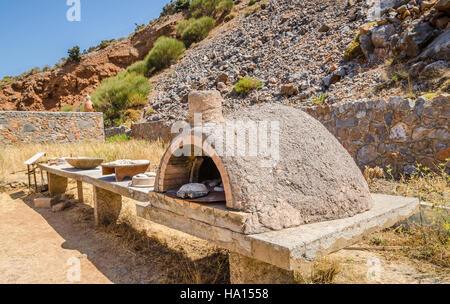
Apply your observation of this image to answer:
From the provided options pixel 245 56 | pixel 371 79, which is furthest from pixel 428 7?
pixel 245 56

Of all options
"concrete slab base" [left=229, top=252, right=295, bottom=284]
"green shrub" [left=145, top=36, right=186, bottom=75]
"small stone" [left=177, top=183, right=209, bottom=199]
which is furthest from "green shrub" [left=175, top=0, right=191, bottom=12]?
"concrete slab base" [left=229, top=252, right=295, bottom=284]

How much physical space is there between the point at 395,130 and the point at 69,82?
74.4 ft

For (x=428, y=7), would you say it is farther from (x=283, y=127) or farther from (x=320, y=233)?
(x=320, y=233)

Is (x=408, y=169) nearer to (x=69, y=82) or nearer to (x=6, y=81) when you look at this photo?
(x=69, y=82)

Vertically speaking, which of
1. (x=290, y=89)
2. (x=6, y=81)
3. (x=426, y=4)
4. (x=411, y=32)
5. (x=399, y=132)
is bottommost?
(x=399, y=132)

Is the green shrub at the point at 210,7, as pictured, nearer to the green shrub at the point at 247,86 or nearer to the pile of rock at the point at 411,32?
the green shrub at the point at 247,86

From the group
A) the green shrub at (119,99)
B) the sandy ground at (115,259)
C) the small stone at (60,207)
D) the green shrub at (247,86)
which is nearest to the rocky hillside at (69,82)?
the green shrub at (119,99)

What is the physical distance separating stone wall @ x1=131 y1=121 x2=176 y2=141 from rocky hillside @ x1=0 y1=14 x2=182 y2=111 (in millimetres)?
12420

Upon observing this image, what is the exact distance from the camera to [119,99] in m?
16.5

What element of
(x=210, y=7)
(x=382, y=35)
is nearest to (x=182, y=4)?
(x=210, y=7)

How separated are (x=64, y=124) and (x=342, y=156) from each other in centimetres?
1093

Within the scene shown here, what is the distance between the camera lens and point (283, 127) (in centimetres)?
258

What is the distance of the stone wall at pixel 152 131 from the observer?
31.6 feet

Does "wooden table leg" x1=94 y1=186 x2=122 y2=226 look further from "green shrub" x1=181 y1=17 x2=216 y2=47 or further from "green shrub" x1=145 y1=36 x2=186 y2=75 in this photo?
"green shrub" x1=181 y1=17 x2=216 y2=47
